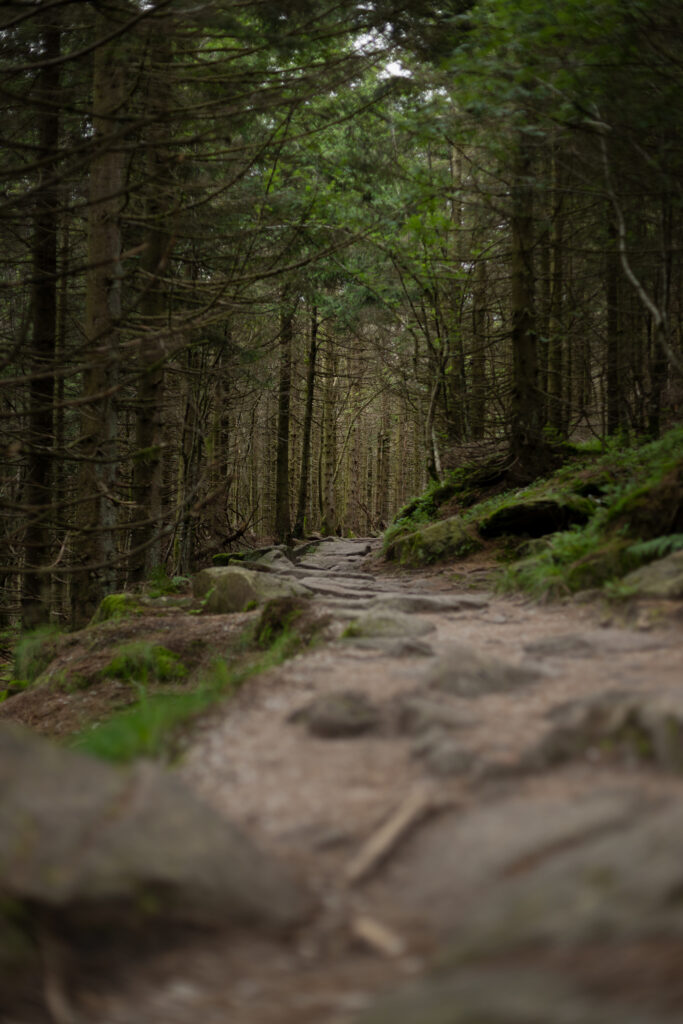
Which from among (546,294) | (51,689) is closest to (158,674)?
(51,689)

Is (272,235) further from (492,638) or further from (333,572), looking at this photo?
(492,638)

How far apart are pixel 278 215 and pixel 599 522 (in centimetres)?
460

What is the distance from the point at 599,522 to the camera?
6387 millimetres

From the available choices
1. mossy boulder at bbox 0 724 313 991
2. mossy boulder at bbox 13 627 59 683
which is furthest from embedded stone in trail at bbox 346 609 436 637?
mossy boulder at bbox 13 627 59 683

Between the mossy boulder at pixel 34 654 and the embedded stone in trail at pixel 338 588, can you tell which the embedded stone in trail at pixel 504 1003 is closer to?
the embedded stone in trail at pixel 338 588

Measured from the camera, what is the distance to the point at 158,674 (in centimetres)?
598

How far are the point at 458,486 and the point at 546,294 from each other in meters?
4.52

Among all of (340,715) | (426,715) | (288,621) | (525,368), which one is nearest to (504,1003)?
(426,715)

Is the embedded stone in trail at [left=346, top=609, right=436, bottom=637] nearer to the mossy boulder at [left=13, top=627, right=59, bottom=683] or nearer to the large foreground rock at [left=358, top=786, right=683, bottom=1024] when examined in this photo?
the large foreground rock at [left=358, top=786, right=683, bottom=1024]

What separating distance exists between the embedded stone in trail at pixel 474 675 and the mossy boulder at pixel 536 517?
4.58 metres

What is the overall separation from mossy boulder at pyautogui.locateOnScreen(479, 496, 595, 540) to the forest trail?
14.8 ft

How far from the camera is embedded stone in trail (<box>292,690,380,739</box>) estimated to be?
294cm

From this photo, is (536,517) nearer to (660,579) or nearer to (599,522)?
(599,522)

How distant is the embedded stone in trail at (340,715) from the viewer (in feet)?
9.63
